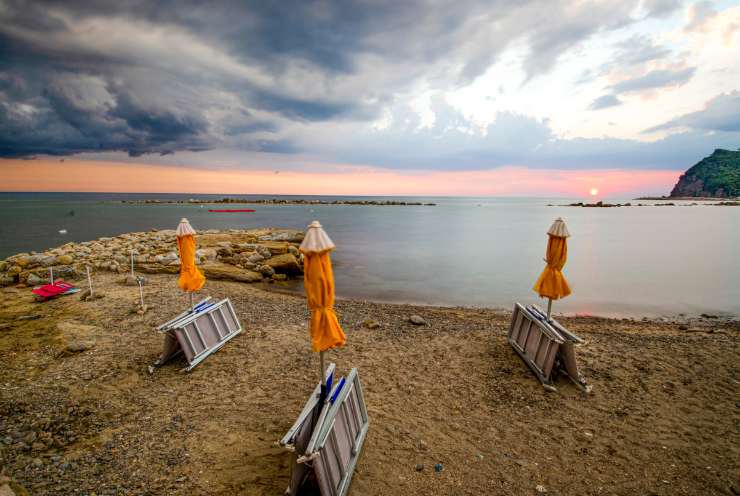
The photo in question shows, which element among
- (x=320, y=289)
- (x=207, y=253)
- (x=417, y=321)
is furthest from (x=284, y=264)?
(x=320, y=289)

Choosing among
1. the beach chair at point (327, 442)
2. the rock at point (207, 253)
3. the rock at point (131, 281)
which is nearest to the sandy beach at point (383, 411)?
the beach chair at point (327, 442)

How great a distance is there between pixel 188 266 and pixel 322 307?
6.19 m

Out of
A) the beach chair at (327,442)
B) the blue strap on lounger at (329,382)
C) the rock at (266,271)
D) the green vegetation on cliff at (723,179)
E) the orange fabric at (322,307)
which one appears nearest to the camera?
the beach chair at (327,442)

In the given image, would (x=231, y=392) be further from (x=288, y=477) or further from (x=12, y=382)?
(x=12, y=382)

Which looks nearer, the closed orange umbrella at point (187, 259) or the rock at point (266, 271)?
the closed orange umbrella at point (187, 259)

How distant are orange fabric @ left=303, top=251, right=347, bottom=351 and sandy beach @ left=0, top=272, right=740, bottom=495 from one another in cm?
216

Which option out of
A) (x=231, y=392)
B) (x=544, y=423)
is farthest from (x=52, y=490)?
(x=544, y=423)

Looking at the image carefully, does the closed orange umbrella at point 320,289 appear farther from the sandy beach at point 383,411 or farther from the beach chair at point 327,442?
the sandy beach at point 383,411

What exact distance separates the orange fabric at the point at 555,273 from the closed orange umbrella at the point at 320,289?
601 cm

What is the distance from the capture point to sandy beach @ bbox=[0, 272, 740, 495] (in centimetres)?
544

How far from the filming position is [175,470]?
17.6 ft

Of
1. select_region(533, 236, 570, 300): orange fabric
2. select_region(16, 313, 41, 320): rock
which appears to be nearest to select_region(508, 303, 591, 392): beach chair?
select_region(533, 236, 570, 300): orange fabric

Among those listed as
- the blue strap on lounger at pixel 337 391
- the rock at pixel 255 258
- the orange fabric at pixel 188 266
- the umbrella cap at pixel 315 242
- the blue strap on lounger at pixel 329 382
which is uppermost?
the umbrella cap at pixel 315 242

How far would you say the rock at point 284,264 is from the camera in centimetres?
2203
